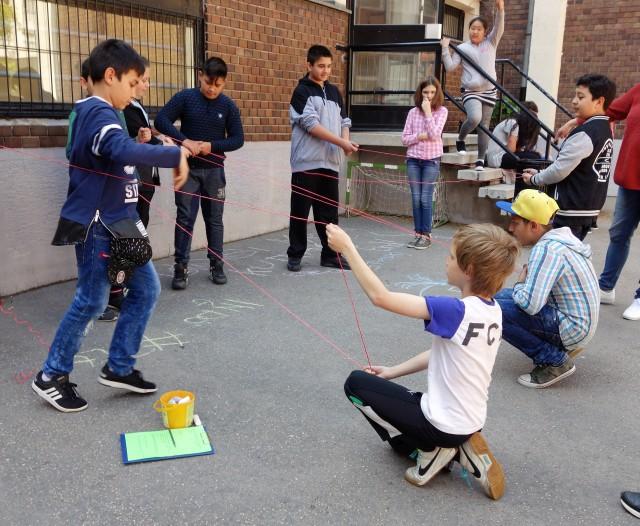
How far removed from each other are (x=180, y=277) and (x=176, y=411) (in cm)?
244

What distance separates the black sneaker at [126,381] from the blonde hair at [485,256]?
5.95 ft

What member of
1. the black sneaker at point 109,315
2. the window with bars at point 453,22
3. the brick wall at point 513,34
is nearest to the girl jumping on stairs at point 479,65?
the window with bars at point 453,22

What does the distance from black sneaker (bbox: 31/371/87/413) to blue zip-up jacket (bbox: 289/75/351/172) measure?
326cm

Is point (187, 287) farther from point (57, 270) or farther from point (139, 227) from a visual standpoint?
point (139, 227)

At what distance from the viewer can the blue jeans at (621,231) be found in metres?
5.07

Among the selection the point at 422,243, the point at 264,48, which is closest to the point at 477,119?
the point at 422,243

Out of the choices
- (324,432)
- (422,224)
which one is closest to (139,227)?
(324,432)

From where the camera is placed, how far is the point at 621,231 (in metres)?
5.15

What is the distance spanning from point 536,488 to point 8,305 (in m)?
3.84

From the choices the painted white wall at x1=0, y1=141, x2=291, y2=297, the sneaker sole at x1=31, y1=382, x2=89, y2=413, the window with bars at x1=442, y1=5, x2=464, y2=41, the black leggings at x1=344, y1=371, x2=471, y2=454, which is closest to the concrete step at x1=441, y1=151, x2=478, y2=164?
the painted white wall at x1=0, y1=141, x2=291, y2=297

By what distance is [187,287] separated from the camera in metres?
5.28

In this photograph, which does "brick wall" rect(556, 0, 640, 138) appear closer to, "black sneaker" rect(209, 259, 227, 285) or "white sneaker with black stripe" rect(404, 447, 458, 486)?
"black sneaker" rect(209, 259, 227, 285)

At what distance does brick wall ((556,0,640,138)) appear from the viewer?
478 inches

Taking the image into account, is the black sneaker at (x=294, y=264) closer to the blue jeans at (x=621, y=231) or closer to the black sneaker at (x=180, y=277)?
the black sneaker at (x=180, y=277)
